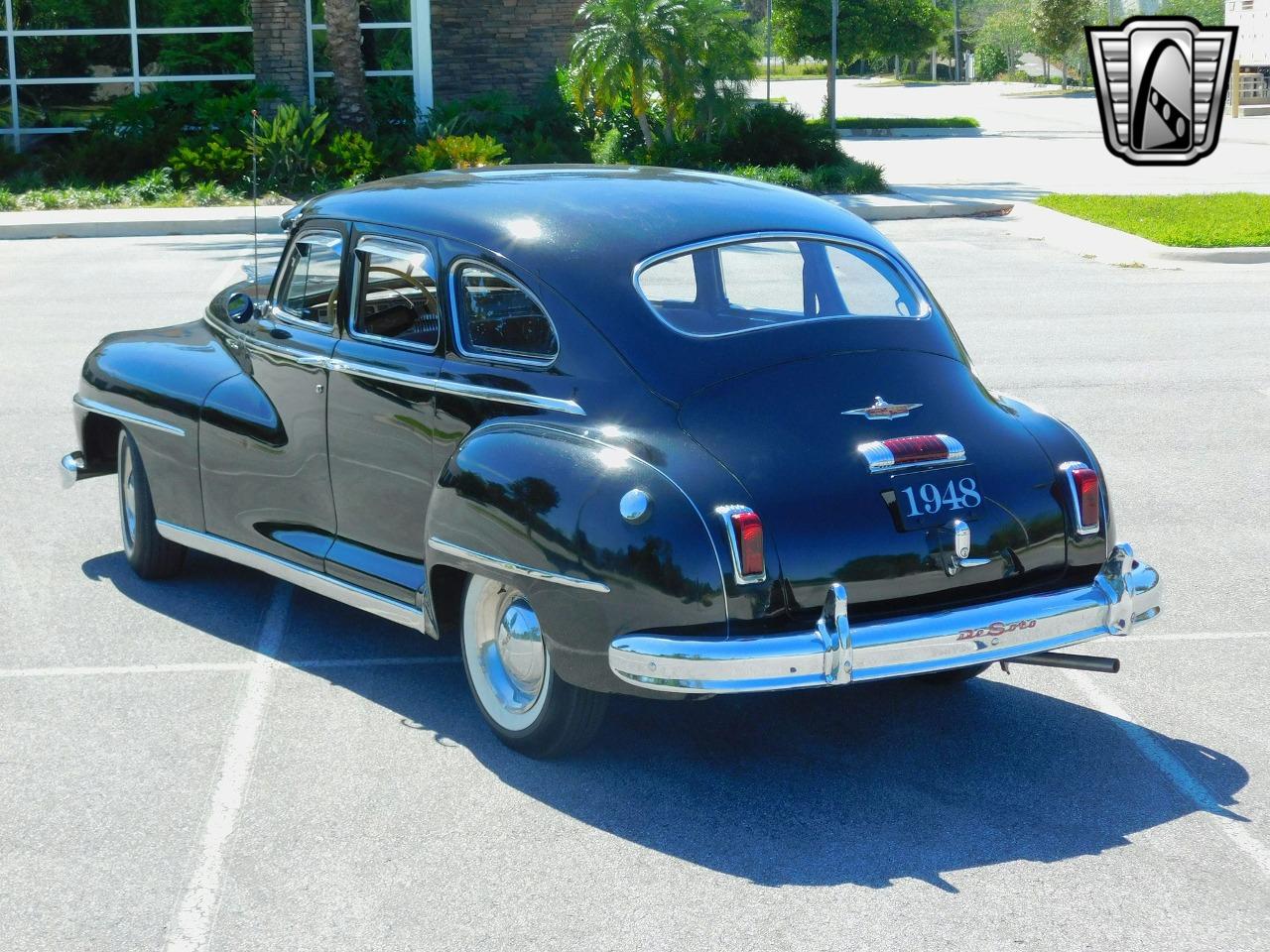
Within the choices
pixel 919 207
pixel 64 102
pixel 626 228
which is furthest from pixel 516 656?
pixel 64 102

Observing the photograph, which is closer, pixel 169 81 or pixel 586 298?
pixel 586 298

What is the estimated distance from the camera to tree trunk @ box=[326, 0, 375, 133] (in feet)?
82.9

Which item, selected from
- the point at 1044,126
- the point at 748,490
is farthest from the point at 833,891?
the point at 1044,126

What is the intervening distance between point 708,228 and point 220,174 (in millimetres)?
21169

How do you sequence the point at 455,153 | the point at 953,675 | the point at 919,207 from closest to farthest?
the point at 953,675
the point at 919,207
the point at 455,153

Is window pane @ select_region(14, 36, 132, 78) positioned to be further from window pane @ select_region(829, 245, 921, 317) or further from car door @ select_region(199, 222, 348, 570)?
window pane @ select_region(829, 245, 921, 317)

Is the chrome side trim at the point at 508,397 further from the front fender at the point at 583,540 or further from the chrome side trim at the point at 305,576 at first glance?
the chrome side trim at the point at 305,576

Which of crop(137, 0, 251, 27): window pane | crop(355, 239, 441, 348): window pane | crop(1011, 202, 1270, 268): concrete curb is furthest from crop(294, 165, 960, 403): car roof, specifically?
crop(137, 0, 251, 27): window pane

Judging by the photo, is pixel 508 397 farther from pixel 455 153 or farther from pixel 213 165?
pixel 213 165

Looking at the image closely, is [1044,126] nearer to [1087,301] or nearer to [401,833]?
[1087,301]

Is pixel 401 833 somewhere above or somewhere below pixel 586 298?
below

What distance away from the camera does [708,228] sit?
5.58 m

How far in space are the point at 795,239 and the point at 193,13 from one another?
25.4m

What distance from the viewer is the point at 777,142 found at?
87.7ft
